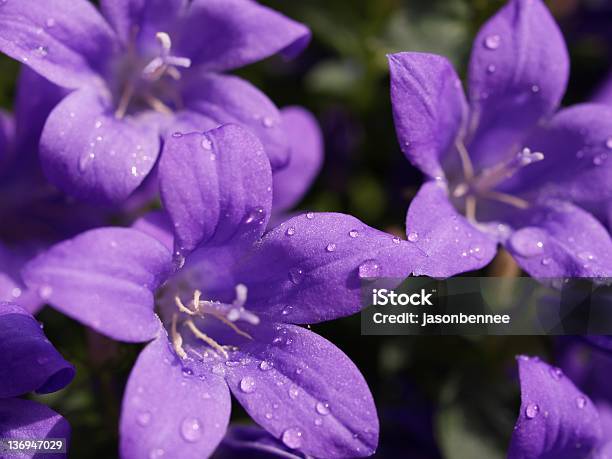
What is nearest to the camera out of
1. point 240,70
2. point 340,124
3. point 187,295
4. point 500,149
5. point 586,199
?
point 187,295

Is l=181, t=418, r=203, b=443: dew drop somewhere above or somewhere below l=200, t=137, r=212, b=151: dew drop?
below

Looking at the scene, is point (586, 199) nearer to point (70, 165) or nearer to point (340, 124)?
point (340, 124)

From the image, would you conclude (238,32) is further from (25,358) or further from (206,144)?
(25,358)

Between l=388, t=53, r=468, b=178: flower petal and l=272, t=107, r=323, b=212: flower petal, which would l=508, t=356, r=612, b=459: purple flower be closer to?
l=388, t=53, r=468, b=178: flower petal

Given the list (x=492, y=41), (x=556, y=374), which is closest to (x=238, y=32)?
(x=492, y=41)

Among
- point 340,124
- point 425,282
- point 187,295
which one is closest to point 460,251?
point 425,282

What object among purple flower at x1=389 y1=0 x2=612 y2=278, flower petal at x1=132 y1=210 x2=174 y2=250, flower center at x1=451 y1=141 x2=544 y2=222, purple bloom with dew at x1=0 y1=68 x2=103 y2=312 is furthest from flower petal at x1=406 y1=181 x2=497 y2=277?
purple bloom with dew at x1=0 y1=68 x2=103 y2=312
